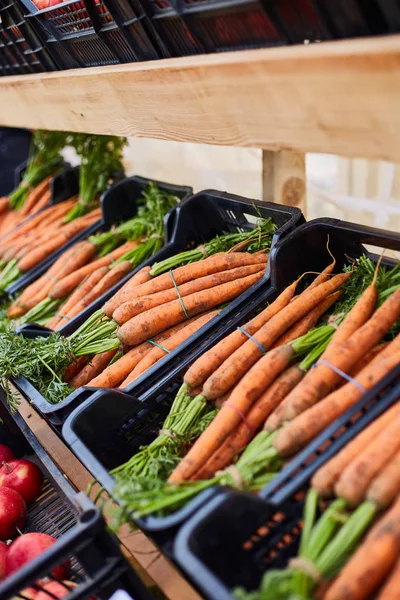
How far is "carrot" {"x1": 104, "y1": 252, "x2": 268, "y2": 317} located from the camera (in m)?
1.97

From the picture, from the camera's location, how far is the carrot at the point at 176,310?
1860 mm

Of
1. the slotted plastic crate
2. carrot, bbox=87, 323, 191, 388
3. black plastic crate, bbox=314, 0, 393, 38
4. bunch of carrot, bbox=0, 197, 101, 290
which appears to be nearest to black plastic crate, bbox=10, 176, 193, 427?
bunch of carrot, bbox=0, 197, 101, 290

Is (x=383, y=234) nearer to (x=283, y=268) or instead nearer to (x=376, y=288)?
(x=376, y=288)

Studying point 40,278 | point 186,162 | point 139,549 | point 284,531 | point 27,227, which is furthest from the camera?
point 186,162

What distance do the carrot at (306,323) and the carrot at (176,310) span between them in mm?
318

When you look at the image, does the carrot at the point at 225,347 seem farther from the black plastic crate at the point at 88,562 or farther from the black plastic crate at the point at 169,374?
the black plastic crate at the point at 88,562

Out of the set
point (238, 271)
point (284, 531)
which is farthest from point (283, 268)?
point (284, 531)

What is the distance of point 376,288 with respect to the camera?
1.50 metres

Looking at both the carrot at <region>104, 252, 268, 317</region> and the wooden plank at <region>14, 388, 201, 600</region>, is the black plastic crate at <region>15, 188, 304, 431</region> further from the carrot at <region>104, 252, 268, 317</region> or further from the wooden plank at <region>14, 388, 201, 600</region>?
the wooden plank at <region>14, 388, 201, 600</region>

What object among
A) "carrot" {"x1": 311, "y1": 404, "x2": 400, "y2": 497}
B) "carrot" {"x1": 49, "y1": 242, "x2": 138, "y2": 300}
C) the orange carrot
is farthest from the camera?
the orange carrot

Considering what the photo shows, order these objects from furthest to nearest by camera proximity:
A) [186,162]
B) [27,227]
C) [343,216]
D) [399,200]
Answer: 1. [186,162]
2. [343,216]
3. [399,200]
4. [27,227]

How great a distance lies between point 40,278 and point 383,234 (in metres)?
1.89

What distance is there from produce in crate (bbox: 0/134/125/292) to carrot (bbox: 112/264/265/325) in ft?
3.96

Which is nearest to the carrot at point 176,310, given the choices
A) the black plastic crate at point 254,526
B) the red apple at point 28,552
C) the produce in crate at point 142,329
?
the produce in crate at point 142,329
